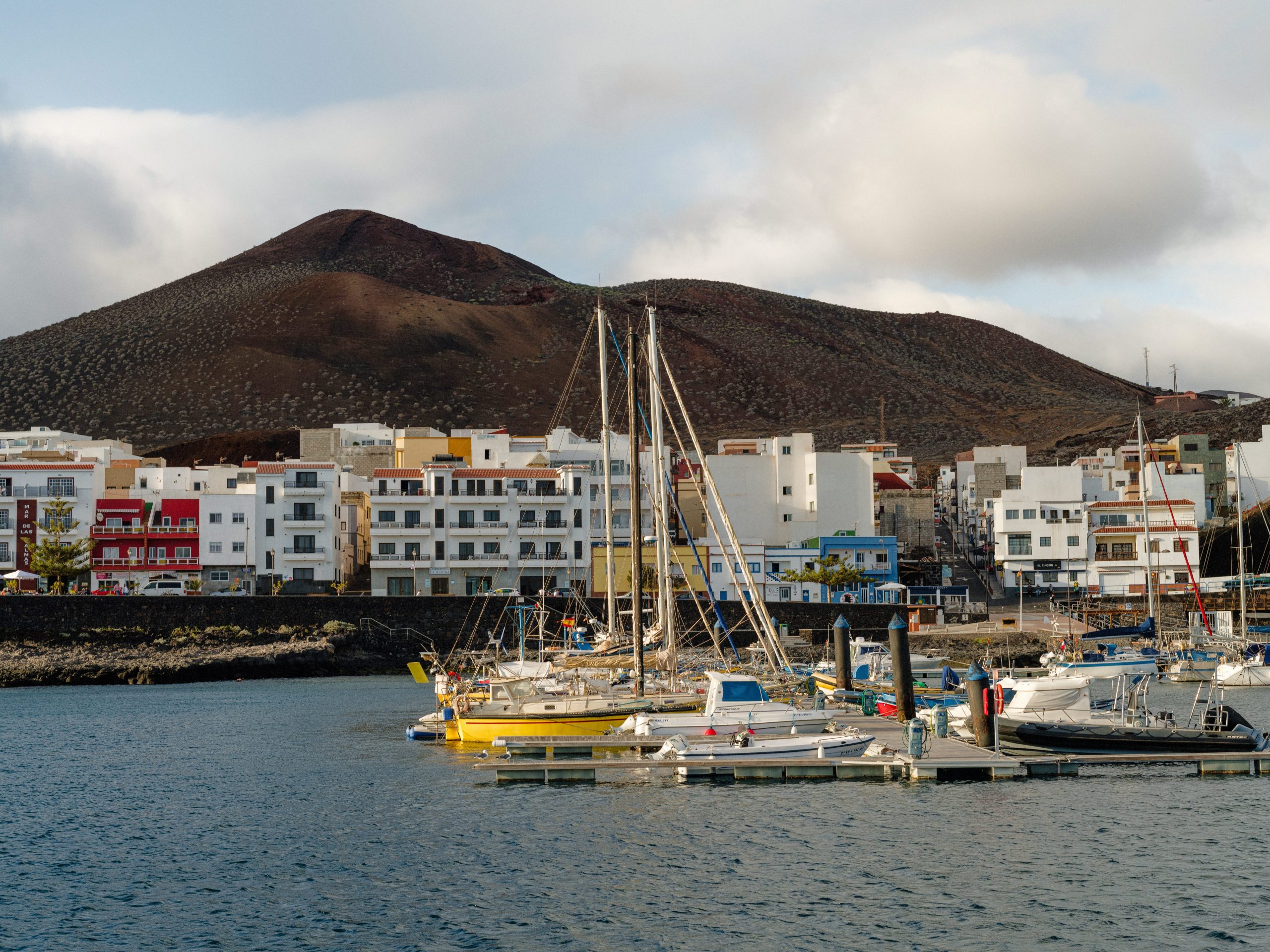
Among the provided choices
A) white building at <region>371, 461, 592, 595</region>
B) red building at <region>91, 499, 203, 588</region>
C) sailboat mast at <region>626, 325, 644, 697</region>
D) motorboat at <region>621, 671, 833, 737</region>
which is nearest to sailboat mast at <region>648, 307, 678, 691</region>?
sailboat mast at <region>626, 325, 644, 697</region>

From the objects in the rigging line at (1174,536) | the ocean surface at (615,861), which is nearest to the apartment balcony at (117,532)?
the ocean surface at (615,861)

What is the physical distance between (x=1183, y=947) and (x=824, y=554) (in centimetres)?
8606

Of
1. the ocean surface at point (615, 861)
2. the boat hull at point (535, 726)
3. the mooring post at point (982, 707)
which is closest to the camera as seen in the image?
the ocean surface at point (615, 861)

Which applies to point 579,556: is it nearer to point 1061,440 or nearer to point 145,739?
point 145,739

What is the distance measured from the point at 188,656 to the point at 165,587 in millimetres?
18046

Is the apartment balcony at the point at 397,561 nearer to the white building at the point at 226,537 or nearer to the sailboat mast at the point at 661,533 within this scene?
the white building at the point at 226,537

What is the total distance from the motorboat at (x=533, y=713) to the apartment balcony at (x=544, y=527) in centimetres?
5466

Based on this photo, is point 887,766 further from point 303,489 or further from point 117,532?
point 117,532

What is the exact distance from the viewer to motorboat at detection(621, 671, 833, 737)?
4250cm

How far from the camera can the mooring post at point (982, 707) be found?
41562 mm

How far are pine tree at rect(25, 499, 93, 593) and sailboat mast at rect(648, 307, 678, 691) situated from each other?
199ft

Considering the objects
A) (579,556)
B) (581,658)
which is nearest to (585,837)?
(581,658)

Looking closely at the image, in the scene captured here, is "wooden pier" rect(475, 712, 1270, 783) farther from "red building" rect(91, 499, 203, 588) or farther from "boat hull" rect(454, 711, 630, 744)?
"red building" rect(91, 499, 203, 588)

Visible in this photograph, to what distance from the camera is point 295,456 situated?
170 metres
